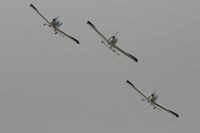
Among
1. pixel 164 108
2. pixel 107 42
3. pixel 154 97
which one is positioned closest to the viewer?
pixel 107 42

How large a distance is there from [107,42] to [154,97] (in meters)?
15.2

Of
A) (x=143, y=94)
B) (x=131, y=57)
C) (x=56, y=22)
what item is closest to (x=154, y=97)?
(x=143, y=94)

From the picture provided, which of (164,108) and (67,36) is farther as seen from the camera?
(164,108)

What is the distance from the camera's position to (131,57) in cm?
9506

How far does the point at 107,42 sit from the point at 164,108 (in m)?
26.0

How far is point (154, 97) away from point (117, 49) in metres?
12.8

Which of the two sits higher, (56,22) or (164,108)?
(164,108)

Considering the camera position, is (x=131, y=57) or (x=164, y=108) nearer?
(x=131, y=57)

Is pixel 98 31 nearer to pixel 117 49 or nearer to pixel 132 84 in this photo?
pixel 117 49

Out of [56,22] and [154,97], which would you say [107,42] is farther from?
[154,97]

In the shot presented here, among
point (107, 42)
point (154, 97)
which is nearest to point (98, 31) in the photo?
point (107, 42)

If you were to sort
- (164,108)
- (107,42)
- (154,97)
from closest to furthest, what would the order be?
(107,42) → (154,97) → (164,108)

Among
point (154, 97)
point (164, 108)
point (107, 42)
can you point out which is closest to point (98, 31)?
point (107, 42)

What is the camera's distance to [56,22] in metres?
93.9
